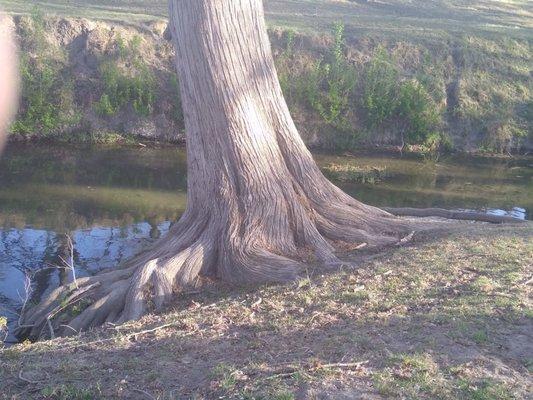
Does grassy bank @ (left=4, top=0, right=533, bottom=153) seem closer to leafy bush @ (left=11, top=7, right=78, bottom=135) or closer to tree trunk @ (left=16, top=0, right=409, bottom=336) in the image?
leafy bush @ (left=11, top=7, right=78, bottom=135)

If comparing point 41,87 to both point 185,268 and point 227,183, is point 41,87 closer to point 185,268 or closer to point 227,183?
point 227,183

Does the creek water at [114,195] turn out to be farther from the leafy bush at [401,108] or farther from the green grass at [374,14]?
the green grass at [374,14]

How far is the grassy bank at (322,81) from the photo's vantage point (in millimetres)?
19734

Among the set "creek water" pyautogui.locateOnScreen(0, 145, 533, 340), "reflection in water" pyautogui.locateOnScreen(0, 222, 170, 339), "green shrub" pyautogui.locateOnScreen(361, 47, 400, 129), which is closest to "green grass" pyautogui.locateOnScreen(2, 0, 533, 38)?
"green shrub" pyautogui.locateOnScreen(361, 47, 400, 129)

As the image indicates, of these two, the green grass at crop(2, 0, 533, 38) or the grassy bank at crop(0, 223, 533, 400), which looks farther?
the green grass at crop(2, 0, 533, 38)

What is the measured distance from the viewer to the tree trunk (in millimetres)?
8062

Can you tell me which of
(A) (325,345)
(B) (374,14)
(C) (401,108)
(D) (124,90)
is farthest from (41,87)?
(A) (325,345)

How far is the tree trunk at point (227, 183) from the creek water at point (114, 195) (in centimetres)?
185

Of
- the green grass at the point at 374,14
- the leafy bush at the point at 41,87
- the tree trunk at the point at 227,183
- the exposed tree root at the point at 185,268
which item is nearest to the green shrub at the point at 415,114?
the green grass at the point at 374,14

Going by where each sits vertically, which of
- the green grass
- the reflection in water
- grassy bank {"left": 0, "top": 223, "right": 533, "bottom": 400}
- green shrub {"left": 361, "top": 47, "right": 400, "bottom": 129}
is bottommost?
the reflection in water

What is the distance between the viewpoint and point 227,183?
27.7 ft

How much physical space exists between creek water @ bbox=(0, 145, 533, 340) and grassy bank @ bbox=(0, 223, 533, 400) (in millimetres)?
3052

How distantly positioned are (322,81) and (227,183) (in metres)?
13.7

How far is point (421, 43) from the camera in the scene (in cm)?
2402
